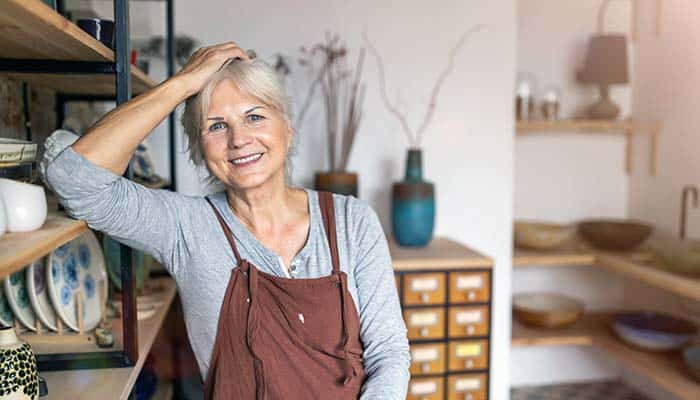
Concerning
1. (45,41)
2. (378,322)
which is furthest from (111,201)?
(378,322)

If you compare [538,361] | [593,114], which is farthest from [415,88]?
[538,361]

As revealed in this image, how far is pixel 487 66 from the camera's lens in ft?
8.46

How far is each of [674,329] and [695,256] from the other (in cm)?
58

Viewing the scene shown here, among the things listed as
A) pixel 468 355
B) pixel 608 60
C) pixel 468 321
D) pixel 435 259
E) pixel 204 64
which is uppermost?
pixel 608 60

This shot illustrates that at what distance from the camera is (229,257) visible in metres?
1.25

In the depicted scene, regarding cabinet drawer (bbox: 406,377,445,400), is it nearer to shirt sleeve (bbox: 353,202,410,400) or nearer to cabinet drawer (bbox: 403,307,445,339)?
cabinet drawer (bbox: 403,307,445,339)

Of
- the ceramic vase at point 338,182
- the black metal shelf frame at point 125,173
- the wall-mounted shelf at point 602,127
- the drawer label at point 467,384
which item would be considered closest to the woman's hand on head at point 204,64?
the black metal shelf frame at point 125,173

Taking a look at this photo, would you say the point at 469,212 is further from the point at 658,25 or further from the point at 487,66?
the point at 658,25

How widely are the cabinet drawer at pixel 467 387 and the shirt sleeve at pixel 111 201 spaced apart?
137 cm

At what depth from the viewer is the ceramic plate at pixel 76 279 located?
1321 millimetres

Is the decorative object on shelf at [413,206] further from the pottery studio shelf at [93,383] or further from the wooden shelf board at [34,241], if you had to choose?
the wooden shelf board at [34,241]

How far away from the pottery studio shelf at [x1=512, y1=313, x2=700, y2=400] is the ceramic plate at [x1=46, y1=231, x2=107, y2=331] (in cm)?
186

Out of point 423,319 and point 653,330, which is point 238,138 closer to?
point 423,319

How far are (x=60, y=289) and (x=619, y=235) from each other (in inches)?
91.9
